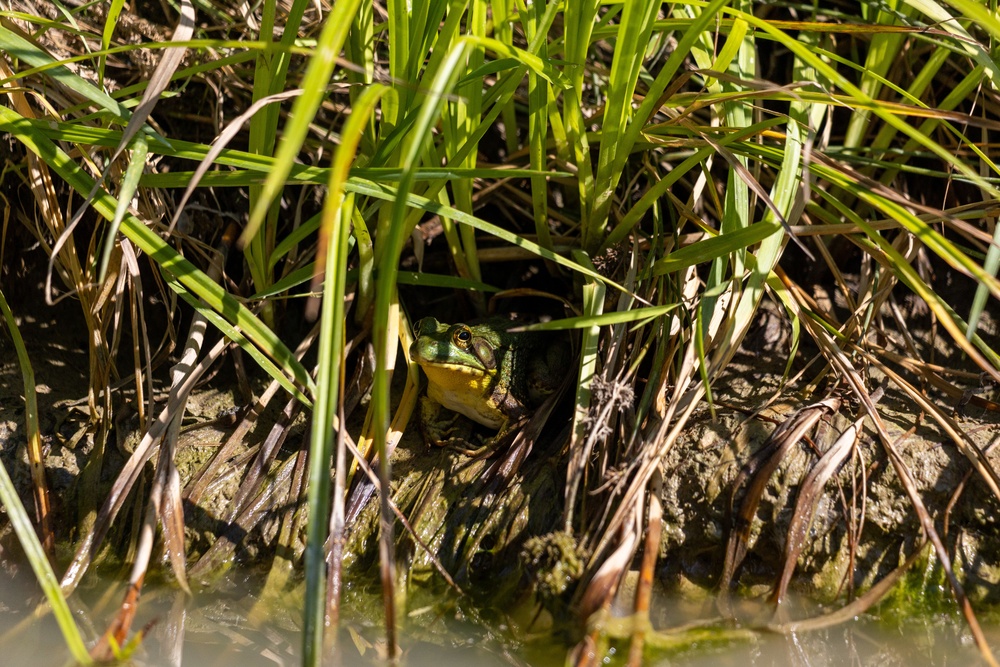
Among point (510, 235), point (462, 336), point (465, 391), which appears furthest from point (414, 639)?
point (510, 235)

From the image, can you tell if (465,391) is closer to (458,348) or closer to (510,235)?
(458,348)

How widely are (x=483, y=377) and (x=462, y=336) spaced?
7.0 inches

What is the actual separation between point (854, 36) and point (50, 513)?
3.59 m

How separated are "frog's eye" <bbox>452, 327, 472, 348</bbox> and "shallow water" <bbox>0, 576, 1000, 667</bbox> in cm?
92

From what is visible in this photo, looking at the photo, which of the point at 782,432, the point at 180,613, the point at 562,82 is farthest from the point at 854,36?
the point at 180,613

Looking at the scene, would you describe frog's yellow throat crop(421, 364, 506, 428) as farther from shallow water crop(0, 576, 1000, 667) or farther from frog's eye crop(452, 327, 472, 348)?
shallow water crop(0, 576, 1000, 667)

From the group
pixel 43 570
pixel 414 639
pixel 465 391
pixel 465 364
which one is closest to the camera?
pixel 43 570

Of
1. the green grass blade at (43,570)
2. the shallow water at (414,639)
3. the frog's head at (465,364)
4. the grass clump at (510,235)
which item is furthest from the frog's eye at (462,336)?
the green grass blade at (43,570)

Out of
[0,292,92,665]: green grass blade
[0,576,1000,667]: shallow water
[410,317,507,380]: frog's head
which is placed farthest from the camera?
[410,317,507,380]: frog's head

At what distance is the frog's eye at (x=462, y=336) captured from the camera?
8.98ft

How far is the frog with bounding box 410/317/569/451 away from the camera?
2.73 meters

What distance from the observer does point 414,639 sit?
2316mm

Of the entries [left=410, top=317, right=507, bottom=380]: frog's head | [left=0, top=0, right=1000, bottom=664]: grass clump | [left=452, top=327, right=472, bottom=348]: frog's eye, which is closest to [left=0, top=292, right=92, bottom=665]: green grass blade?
[left=0, top=0, right=1000, bottom=664]: grass clump

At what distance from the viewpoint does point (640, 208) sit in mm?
2547
